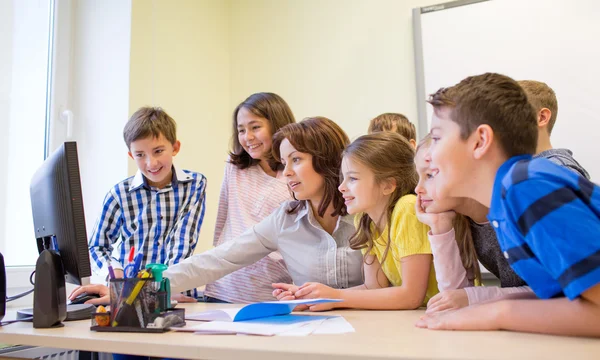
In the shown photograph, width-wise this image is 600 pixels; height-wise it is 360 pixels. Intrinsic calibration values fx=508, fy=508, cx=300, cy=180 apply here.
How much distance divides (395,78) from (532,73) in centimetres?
66

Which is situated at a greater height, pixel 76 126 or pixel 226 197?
pixel 76 126

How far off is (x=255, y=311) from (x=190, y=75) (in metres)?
2.06

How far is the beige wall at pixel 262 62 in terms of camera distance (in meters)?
2.60

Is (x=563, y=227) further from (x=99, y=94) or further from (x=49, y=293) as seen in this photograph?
(x=99, y=94)

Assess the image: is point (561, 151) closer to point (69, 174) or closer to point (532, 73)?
point (532, 73)

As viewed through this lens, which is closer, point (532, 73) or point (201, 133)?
point (532, 73)

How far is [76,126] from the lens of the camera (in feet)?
8.01

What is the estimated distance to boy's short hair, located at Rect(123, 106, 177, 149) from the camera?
189 centimetres

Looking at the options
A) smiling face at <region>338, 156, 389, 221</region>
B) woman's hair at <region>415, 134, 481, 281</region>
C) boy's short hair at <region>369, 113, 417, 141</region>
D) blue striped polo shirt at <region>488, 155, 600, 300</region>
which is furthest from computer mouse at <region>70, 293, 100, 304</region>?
boy's short hair at <region>369, 113, 417, 141</region>

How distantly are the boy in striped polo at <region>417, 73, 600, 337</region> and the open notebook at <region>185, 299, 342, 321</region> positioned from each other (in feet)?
0.86

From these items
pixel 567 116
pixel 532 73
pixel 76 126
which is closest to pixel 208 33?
pixel 76 126

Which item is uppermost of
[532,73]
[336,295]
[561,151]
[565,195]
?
[532,73]

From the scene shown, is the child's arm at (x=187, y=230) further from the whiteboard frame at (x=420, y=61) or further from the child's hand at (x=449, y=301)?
the whiteboard frame at (x=420, y=61)

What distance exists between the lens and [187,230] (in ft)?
6.07
